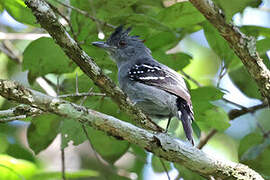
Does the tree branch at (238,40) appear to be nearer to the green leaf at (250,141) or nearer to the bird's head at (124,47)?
the green leaf at (250,141)

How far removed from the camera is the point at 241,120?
7887 mm

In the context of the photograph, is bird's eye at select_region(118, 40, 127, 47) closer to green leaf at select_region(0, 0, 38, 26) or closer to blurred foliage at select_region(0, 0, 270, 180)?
blurred foliage at select_region(0, 0, 270, 180)

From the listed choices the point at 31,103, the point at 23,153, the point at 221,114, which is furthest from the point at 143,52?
the point at 31,103

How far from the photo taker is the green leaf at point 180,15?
439cm

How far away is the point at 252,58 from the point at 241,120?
4.31 meters

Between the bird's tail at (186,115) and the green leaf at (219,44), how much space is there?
678 millimetres

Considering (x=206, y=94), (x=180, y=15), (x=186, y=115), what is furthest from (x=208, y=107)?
(x=180, y=15)

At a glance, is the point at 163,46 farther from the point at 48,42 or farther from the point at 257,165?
the point at 257,165

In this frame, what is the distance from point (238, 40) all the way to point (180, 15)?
920 mm

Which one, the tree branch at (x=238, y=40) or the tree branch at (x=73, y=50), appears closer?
the tree branch at (x=73, y=50)

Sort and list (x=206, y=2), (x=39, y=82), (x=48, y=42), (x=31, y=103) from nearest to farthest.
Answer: (x=31, y=103) < (x=206, y=2) < (x=48, y=42) < (x=39, y=82)

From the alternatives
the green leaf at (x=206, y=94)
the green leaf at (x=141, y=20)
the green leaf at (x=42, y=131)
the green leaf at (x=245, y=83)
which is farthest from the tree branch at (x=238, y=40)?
the green leaf at (x=42, y=131)

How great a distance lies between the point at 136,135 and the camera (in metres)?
3.31

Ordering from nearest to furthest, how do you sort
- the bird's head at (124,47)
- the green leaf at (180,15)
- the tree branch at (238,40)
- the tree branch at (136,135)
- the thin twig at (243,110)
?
1. the tree branch at (136,135)
2. the tree branch at (238,40)
3. the green leaf at (180,15)
4. the thin twig at (243,110)
5. the bird's head at (124,47)
